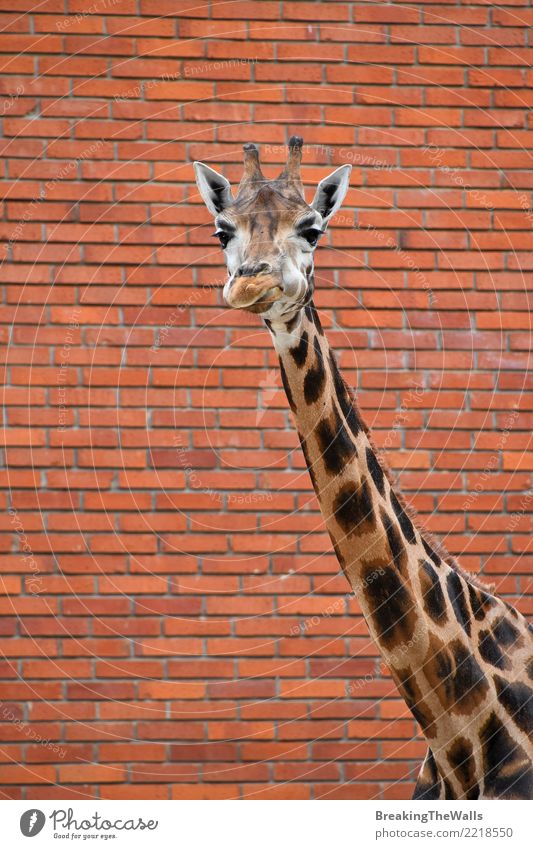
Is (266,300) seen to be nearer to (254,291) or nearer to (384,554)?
(254,291)

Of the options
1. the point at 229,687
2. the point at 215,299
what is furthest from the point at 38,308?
the point at 229,687

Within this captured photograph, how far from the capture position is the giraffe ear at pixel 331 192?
2756 millimetres

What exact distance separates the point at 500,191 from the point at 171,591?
2.11 metres

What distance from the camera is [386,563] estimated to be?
2.61 metres

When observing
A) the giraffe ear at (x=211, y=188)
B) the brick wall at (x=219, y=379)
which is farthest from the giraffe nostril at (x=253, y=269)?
the brick wall at (x=219, y=379)

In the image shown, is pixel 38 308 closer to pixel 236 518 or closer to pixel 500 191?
pixel 236 518

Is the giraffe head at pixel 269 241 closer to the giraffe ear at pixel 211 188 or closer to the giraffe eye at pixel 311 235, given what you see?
the giraffe eye at pixel 311 235

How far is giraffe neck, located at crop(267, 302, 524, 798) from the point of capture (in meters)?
2.55

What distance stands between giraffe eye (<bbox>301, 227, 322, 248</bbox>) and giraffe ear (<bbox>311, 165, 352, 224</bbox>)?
24 centimetres

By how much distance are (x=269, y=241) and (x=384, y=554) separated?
0.84 m
